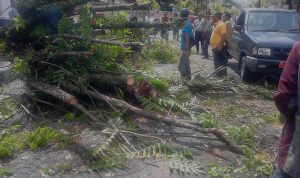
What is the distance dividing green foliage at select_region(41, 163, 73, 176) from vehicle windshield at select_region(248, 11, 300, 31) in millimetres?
6312

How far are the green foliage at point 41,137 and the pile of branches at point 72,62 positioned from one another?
2.00 ft

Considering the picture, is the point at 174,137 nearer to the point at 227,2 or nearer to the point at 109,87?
the point at 109,87

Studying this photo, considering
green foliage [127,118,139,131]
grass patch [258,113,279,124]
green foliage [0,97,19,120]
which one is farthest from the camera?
grass patch [258,113,279,124]

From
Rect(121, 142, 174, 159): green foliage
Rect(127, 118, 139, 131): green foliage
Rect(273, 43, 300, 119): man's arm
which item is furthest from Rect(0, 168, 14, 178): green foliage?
Rect(273, 43, 300, 119): man's arm

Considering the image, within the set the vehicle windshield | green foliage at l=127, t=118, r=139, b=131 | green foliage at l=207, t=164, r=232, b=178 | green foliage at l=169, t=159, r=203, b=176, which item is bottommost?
green foliage at l=207, t=164, r=232, b=178

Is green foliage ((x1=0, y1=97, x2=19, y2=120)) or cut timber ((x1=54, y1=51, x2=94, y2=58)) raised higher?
cut timber ((x1=54, y1=51, x2=94, y2=58))

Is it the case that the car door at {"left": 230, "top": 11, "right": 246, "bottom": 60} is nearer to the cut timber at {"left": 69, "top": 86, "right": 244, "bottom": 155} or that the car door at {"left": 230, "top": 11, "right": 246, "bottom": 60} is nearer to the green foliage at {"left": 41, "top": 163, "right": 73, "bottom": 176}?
the cut timber at {"left": 69, "top": 86, "right": 244, "bottom": 155}

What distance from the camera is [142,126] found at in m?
5.14

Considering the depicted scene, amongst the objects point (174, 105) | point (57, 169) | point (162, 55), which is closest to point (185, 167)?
point (57, 169)

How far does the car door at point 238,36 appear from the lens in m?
9.02

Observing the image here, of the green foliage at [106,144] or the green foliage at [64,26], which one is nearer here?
the green foliage at [106,144]

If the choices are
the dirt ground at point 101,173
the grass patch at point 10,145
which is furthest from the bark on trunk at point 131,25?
the grass patch at point 10,145

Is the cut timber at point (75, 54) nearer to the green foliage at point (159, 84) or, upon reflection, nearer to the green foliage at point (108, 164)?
the green foliage at point (159, 84)

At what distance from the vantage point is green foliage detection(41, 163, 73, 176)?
3.84 meters
